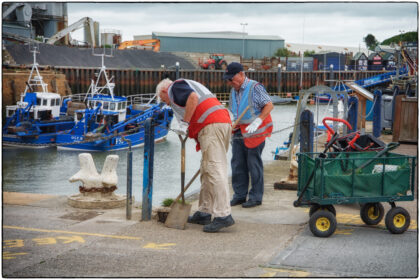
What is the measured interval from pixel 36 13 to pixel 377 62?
43.2 metres

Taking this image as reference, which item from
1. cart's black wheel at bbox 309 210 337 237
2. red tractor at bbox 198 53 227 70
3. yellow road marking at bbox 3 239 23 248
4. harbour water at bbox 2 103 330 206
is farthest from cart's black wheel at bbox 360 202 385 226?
red tractor at bbox 198 53 227 70

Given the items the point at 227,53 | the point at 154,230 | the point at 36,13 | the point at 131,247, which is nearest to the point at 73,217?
the point at 154,230

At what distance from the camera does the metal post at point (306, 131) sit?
27.1 feet

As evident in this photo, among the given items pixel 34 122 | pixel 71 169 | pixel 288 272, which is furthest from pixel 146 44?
pixel 288 272

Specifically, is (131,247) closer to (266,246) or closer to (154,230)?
(154,230)

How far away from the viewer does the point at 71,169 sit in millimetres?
22609

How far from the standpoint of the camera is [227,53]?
77.1m

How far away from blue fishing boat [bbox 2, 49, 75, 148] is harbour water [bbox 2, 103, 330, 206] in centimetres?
56

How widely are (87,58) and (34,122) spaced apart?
27.7 metres

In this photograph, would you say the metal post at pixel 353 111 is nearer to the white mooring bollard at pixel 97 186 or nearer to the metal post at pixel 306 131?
the metal post at pixel 306 131

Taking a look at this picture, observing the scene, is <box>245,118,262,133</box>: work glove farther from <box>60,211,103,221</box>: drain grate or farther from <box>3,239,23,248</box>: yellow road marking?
<box>3,239,23,248</box>: yellow road marking

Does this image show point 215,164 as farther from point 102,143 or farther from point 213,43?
point 213,43

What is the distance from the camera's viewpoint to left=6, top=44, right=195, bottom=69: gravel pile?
161 feet

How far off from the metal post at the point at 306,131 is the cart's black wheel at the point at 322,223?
245cm
